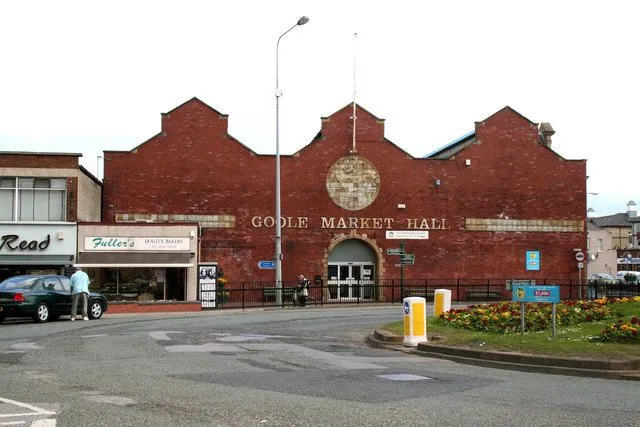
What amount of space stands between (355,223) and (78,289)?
22.8m

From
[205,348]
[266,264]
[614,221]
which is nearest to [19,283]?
[205,348]

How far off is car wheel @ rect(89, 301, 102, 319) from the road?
27.5 feet

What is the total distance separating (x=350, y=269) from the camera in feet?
149

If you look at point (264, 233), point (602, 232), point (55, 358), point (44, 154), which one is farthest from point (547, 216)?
point (602, 232)

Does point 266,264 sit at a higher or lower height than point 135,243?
lower

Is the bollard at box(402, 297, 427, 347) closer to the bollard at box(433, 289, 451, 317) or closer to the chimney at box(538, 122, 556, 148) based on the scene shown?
the bollard at box(433, 289, 451, 317)

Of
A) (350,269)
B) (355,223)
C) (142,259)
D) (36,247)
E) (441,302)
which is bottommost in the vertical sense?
(441,302)

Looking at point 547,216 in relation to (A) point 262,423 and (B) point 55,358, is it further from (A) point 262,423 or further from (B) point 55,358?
(A) point 262,423

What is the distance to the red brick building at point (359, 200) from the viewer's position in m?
43.6

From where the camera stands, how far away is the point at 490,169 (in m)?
46.8

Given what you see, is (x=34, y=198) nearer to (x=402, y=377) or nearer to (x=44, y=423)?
(x=402, y=377)

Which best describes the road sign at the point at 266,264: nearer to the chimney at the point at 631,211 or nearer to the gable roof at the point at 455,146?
the gable roof at the point at 455,146

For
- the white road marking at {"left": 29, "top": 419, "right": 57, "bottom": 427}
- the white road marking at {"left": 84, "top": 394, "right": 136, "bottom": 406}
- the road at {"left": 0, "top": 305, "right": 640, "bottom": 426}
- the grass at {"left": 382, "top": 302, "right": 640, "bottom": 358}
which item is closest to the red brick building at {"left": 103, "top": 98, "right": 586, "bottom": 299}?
the grass at {"left": 382, "top": 302, "right": 640, "bottom": 358}

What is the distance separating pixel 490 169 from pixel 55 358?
36451 millimetres
